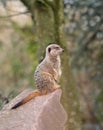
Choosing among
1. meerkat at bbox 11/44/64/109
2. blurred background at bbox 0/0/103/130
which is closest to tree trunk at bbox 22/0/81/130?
blurred background at bbox 0/0/103/130

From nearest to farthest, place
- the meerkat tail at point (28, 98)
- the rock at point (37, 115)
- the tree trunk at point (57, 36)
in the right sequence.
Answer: the rock at point (37, 115) → the meerkat tail at point (28, 98) → the tree trunk at point (57, 36)

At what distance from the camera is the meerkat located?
12.6ft

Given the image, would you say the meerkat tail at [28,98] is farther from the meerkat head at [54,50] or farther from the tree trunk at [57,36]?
the tree trunk at [57,36]

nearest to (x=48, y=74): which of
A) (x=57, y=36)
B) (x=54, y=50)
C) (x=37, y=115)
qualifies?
(x=54, y=50)

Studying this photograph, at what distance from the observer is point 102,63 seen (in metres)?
8.84

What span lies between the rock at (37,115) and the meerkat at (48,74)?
68 mm

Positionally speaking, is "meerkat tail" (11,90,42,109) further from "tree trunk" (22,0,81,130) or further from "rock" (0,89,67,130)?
"tree trunk" (22,0,81,130)

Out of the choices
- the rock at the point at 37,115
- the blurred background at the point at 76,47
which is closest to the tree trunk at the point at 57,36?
the blurred background at the point at 76,47

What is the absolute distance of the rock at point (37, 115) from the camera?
11.3 feet

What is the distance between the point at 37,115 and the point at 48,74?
1.54 ft

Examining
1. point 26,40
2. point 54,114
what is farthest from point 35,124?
point 26,40

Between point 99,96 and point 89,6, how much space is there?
79.1 inches

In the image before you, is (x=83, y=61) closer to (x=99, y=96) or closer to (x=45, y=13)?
(x=99, y=96)

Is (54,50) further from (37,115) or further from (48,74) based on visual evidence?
(37,115)
